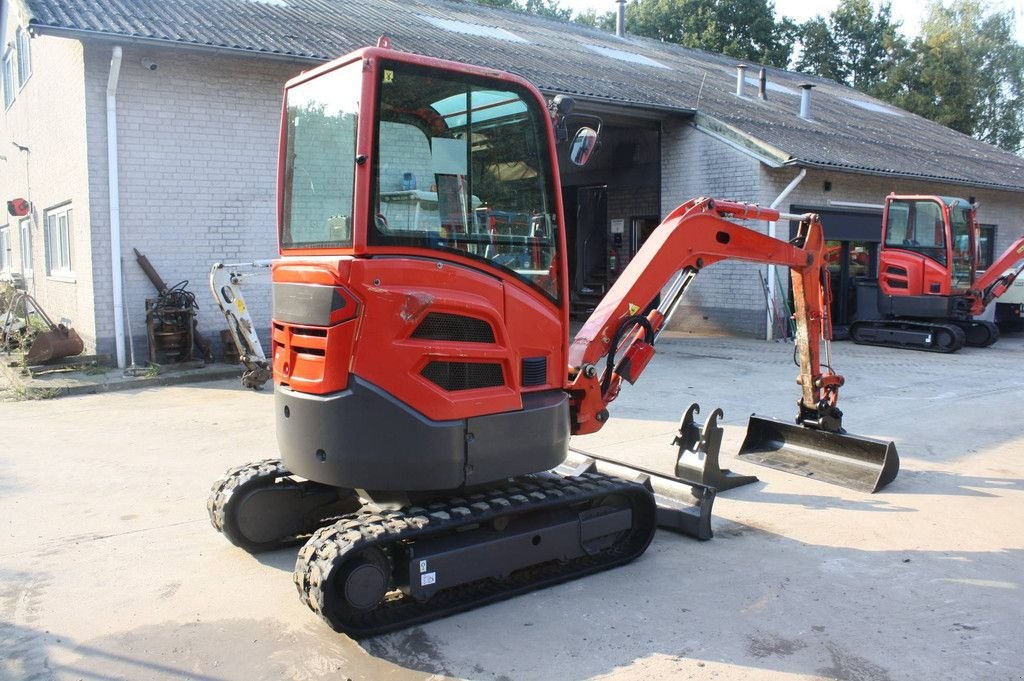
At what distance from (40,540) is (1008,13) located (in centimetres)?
4083

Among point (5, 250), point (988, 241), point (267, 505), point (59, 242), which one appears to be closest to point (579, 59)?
point (59, 242)

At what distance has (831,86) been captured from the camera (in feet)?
92.5

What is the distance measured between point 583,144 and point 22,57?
50.9 ft

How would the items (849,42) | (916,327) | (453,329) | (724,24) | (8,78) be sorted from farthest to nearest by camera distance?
1. (849,42)
2. (724,24)
3. (8,78)
4. (916,327)
5. (453,329)

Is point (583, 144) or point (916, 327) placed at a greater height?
point (583, 144)

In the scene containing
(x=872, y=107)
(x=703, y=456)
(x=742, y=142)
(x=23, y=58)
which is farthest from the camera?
(x=872, y=107)

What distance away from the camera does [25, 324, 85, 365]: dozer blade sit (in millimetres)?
10938

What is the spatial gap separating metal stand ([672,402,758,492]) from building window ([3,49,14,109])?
16873 mm

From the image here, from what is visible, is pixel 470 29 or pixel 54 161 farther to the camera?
pixel 470 29

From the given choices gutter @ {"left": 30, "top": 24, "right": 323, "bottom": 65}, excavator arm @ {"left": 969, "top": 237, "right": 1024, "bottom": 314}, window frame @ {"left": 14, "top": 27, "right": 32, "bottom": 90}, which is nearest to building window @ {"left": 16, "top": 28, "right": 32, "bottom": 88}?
window frame @ {"left": 14, "top": 27, "right": 32, "bottom": 90}

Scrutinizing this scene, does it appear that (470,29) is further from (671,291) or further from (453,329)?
(453,329)

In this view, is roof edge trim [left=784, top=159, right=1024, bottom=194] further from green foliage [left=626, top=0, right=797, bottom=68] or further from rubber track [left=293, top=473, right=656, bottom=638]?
green foliage [left=626, top=0, right=797, bottom=68]

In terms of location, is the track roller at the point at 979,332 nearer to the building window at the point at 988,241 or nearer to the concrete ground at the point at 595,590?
the building window at the point at 988,241

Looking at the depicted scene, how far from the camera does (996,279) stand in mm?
14562
